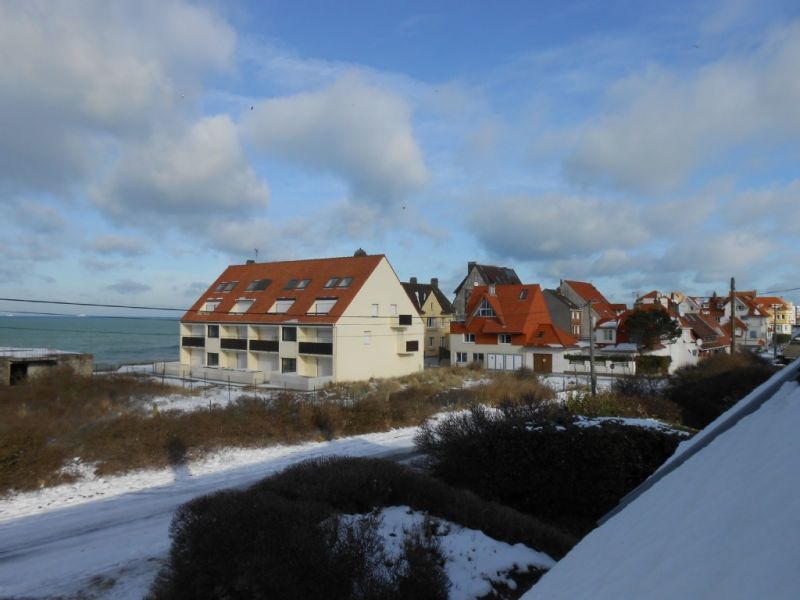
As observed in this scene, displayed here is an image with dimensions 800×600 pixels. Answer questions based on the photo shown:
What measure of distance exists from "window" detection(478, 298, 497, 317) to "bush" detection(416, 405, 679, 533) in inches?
1545

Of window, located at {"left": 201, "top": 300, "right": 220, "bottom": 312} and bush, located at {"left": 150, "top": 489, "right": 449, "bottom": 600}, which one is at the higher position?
window, located at {"left": 201, "top": 300, "right": 220, "bottom": 312}

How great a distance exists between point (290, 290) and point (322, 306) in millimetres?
5045

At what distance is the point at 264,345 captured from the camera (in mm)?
44156

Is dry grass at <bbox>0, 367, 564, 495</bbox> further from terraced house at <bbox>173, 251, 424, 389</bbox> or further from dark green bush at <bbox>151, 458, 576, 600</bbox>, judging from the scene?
dark green bush at <bbox>151, 458, 576, 600</bbox>

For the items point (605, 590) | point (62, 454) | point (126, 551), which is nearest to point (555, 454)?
point (126, 551)

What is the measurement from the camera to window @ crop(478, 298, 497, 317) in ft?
172

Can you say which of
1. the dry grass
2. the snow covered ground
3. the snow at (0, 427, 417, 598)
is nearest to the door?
the dry grass

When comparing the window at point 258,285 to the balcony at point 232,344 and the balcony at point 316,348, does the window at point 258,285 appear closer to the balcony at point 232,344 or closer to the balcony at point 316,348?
the balcony at point 232,344

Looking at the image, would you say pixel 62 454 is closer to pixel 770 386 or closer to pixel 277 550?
pixel 277 550

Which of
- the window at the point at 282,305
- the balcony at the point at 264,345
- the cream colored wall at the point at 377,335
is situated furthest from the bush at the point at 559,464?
the window at the point at 282,305

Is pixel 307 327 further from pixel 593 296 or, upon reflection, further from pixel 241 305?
pixel 593 296

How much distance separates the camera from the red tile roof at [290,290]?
42594mm

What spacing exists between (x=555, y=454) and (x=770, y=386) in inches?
314

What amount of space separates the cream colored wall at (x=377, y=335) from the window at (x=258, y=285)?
11.0 m
